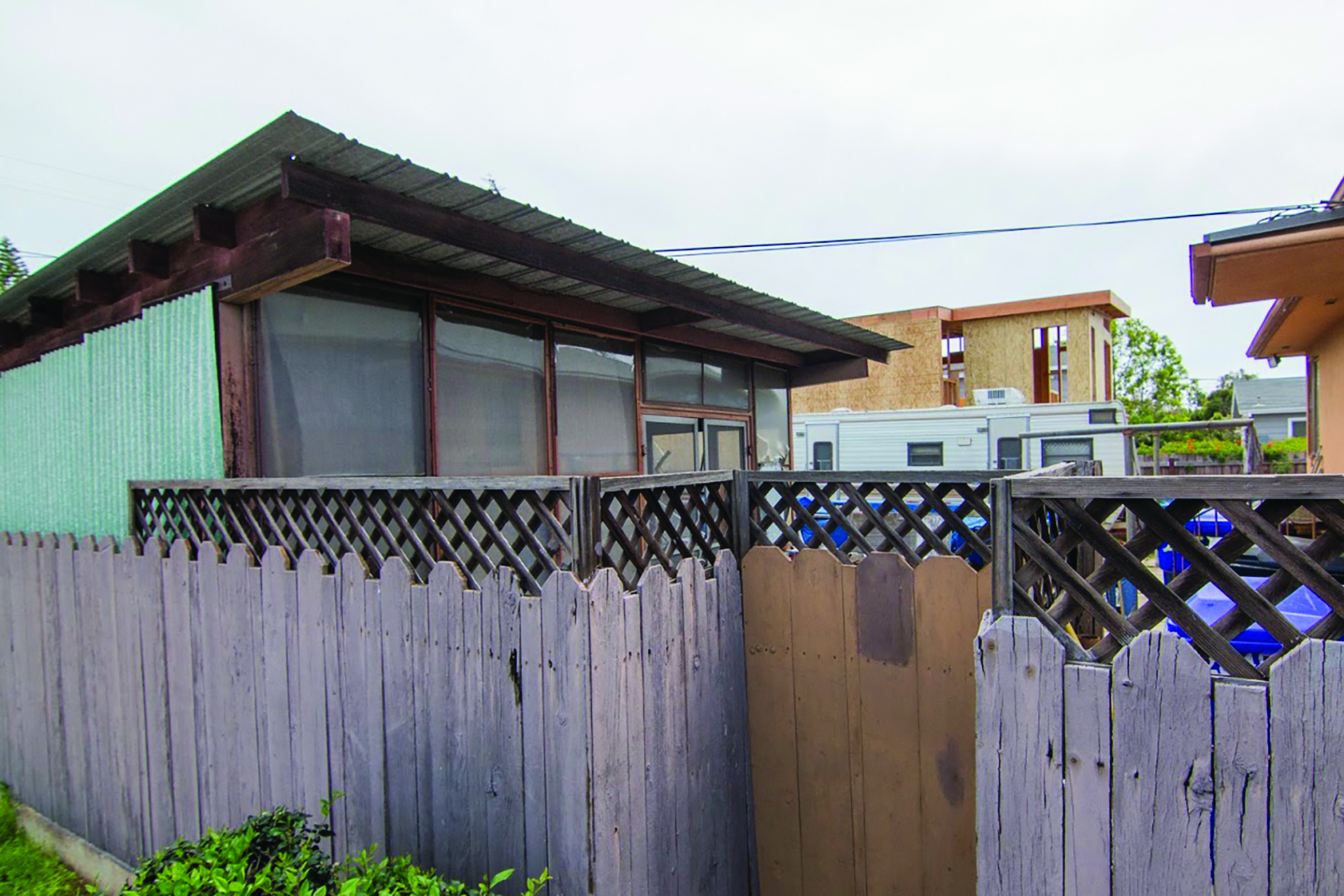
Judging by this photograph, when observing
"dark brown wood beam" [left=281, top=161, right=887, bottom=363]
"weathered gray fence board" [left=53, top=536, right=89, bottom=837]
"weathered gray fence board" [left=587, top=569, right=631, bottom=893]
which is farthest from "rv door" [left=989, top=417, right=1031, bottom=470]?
"weathered gray fence board" [left=53, top=536, right=89, bottom=837]

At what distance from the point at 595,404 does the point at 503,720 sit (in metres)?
3.54

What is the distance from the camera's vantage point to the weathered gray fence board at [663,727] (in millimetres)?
2557

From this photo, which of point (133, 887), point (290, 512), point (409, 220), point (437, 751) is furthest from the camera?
point (409, 220)

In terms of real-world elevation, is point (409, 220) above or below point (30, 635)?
above

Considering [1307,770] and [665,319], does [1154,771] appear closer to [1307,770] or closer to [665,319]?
[1307,770]

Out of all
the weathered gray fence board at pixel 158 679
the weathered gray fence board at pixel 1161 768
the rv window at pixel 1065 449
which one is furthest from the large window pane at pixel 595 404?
the rv window at pixel 1065 449

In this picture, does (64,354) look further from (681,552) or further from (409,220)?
(681,552)

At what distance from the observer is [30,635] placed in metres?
4.41

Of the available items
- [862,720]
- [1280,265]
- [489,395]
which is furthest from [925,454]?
[862,720]

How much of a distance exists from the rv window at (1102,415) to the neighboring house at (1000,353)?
7262mm

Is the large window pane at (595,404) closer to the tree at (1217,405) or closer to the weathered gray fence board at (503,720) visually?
the weathered gray fence board at (503,720)

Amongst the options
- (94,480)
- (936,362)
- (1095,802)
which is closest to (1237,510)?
(1095,802)

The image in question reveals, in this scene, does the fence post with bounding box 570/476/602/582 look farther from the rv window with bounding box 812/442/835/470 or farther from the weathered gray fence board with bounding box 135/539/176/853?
the rv window with bounding box 812/442/835/470

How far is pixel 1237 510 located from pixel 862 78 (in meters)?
10.7
